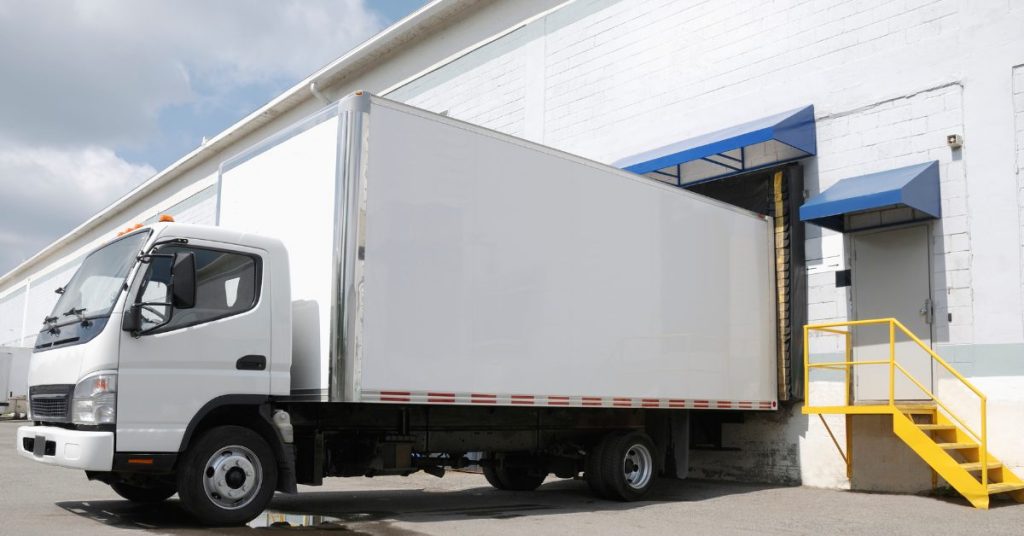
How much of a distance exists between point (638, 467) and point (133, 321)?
6.20 metres

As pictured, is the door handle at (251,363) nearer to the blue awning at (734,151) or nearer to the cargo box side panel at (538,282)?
the cargo box side panel at (538,282)

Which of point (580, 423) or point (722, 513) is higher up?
point (580, 423)

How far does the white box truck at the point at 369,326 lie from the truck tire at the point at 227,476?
16mm

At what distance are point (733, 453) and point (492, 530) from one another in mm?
6245

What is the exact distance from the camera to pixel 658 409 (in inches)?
439

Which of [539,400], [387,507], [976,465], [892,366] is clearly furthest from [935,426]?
[387,507]

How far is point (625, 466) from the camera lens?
1091 cm

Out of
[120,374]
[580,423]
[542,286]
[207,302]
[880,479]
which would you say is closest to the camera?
[120,374]

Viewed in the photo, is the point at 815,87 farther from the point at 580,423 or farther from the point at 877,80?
the point at 580,423

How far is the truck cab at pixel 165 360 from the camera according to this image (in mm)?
7379

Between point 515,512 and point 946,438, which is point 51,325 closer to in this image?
point 515,512

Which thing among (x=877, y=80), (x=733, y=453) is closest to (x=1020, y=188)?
(x=877, y=80)

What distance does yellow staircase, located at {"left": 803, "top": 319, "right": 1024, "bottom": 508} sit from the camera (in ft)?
32.0

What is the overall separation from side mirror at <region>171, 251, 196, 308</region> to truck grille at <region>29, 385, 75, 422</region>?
1.10 metres
